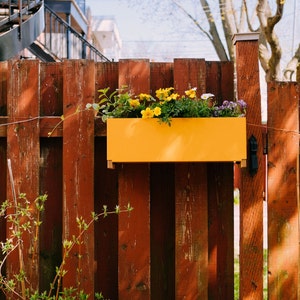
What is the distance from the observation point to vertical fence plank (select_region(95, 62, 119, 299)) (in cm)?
311

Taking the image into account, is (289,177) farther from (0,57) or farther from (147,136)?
(0,57)

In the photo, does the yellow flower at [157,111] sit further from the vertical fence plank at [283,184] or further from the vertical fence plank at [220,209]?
the vertical fence plank at [283,184]

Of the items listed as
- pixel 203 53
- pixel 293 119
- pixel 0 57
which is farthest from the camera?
pixel 203 53

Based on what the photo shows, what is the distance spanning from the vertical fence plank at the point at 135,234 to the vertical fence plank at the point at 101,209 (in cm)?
17

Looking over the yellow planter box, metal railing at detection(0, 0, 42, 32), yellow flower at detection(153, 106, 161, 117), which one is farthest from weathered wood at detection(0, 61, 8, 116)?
metal railing at detection(0, 0, 42, 32)

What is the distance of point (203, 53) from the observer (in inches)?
1059

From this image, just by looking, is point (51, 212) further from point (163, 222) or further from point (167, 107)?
point (167, 107)

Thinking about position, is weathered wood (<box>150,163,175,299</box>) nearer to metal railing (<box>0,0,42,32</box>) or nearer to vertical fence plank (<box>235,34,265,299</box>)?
vertical fence plank (<box>235,34,265,299</box>)

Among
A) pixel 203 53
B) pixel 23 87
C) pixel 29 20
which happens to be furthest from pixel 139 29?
pixel 23 87

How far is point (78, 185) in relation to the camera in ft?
9.80

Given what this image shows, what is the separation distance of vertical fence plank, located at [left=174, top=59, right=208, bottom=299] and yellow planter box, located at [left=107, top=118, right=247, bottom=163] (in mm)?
299

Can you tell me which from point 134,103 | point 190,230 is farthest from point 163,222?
point 134,103

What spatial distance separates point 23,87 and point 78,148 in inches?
20.0

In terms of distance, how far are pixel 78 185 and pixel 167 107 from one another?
2.45 ft
